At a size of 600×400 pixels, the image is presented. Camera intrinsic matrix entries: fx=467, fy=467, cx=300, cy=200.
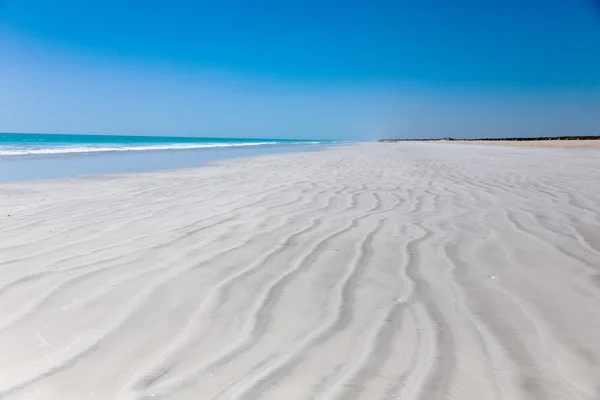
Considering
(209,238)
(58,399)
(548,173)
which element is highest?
(58,399)

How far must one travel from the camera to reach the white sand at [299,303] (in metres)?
1.78

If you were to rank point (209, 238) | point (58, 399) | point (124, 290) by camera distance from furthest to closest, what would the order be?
point (209, 238) < point (124, 290) < point (58, 399)

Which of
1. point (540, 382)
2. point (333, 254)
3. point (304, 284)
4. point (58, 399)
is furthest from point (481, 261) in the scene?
point (58, 399)

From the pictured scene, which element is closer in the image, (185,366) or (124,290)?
(185,366)

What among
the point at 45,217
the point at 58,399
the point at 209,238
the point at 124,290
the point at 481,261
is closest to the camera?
the point at 58,399

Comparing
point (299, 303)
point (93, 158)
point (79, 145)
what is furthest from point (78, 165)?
point (79, 145)

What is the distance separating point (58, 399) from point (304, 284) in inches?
60.6

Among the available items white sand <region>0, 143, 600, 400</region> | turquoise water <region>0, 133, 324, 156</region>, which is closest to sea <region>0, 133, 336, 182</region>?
turquoise water <region>0, 133, 324, 156</region>

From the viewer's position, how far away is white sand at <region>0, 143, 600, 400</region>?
178 centimetres

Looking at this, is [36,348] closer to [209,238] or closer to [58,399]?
[58,399]

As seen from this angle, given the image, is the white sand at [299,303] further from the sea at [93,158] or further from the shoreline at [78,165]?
the sea at [93,158]

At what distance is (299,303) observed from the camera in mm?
2574

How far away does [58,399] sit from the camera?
1613 millimetres

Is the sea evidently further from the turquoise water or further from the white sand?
the white sand
